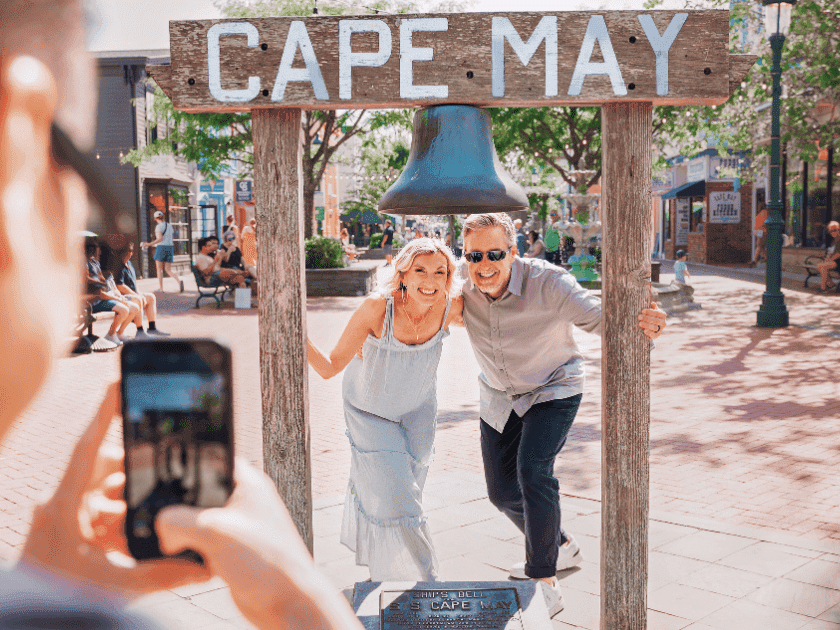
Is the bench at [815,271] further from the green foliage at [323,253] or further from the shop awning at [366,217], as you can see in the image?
the shop awning at [366,217]

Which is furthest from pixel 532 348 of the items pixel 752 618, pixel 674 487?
pixel 674 487

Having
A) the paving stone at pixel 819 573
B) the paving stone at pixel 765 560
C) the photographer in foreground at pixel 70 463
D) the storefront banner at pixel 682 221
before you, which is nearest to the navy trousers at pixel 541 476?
the paving stone at pixel 765 560

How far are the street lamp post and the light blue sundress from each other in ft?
34.7

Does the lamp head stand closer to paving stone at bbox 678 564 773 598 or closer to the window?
paving stone at bbox 678 564 773 598

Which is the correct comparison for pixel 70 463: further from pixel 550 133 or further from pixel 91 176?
pixel 550 133

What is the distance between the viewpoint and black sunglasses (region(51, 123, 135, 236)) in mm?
533

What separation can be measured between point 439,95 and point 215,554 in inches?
91.7

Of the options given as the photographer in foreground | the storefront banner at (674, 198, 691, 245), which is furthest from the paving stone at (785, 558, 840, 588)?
the storefront banner at (674, 198, 691, 245)

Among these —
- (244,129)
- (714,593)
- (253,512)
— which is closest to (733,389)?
(714,593)

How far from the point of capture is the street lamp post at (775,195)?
39.8 feet

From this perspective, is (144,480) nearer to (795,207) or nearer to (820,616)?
(820,616)

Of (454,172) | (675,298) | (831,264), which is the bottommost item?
(675,298)

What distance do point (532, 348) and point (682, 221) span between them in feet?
119

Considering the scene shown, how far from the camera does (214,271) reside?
16.8m
